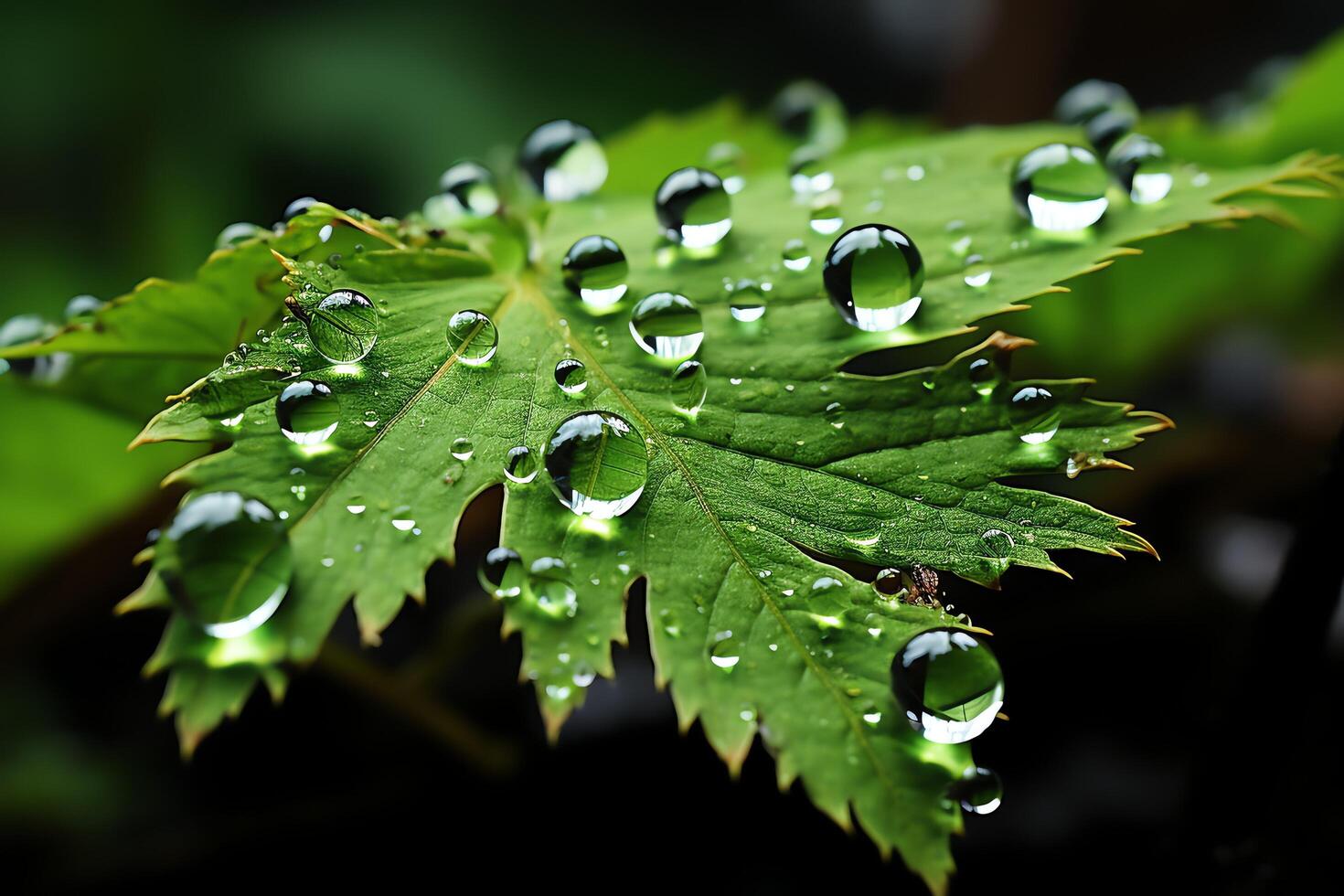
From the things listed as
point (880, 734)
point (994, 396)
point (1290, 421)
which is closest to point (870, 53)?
point (1290, 421)

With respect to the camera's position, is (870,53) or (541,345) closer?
(541,345)

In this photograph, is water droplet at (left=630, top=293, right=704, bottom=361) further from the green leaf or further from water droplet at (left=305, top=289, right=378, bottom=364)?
water droplet at (left=305, top=289, right=378, bottom=364)

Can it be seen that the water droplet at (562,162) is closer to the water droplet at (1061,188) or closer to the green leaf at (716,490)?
the green leaf at (716,490)

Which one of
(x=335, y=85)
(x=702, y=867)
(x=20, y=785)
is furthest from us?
(x=335, y=85)

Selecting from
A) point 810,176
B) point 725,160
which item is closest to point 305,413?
point 810,176

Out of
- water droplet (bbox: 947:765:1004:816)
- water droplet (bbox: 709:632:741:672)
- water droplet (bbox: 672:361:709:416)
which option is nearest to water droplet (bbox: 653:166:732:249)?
water droplet (bbox: 672:361:709:416)

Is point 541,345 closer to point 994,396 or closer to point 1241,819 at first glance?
point 994,396

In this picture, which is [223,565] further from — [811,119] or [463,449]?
[811,119]
